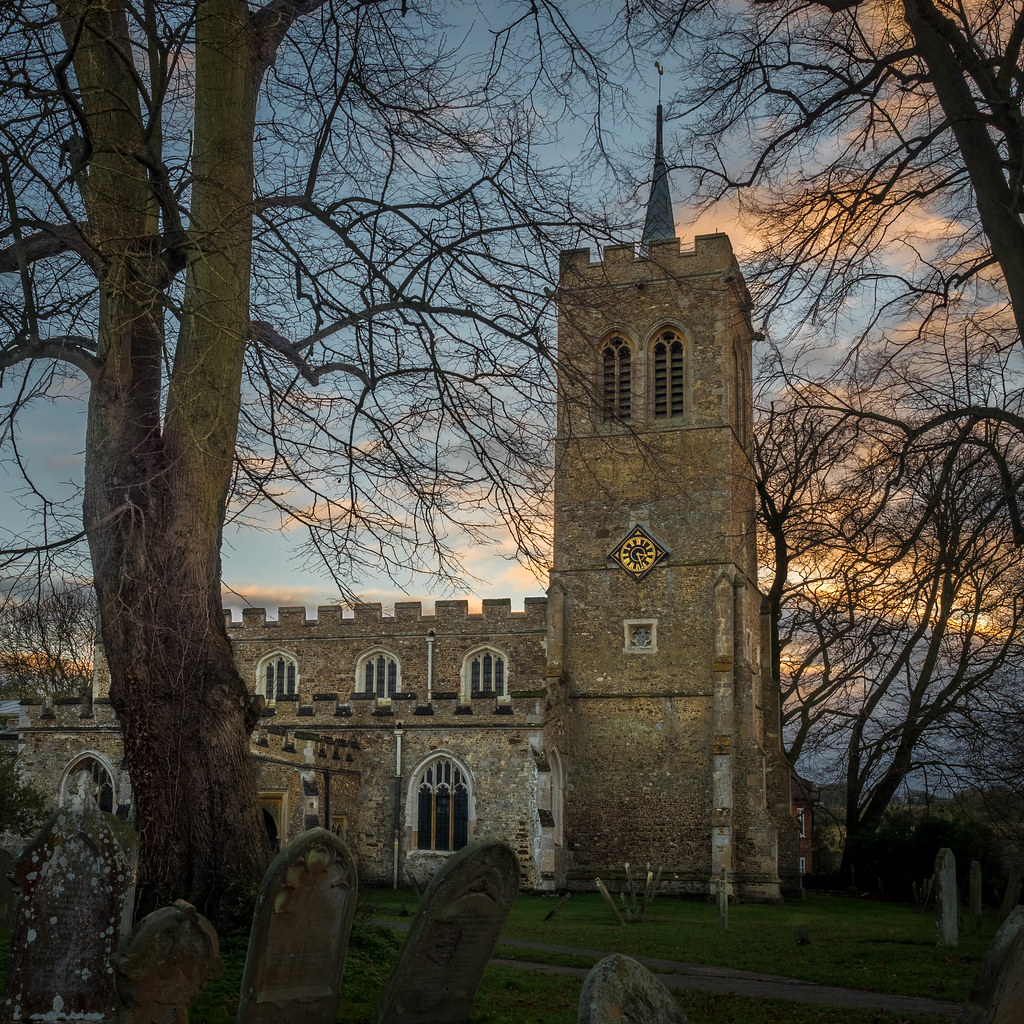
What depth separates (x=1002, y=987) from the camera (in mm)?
4641

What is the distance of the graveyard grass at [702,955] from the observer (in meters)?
7.23

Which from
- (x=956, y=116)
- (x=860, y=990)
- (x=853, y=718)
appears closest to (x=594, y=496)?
(x=853, y=718)

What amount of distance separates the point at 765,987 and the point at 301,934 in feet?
17.3

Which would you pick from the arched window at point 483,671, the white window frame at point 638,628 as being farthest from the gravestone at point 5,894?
the arched window at point 483,671

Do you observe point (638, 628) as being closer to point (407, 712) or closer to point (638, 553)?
point (638, 553)

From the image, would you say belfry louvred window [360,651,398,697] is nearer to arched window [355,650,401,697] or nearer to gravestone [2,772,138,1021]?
arched window [355,650,401,697]

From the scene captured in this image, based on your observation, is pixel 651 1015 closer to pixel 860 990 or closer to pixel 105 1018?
pixel 105 1018

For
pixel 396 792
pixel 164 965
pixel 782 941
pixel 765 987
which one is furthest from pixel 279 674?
pixel 164 965

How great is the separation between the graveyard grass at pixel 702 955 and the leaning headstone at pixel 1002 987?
10.1ft

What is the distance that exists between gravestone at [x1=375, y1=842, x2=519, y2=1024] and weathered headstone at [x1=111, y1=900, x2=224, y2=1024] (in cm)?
118

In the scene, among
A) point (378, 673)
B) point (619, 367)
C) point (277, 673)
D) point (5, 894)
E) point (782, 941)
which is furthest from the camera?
point (277, 673)

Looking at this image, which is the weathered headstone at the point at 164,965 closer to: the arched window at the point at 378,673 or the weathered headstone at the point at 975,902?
the weathered headstone at the point at 975,902

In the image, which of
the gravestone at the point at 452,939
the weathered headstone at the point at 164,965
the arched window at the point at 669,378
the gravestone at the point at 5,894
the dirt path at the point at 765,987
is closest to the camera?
the weathered headstone at the point at 164,965

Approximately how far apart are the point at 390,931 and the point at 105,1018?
10.3 feet
